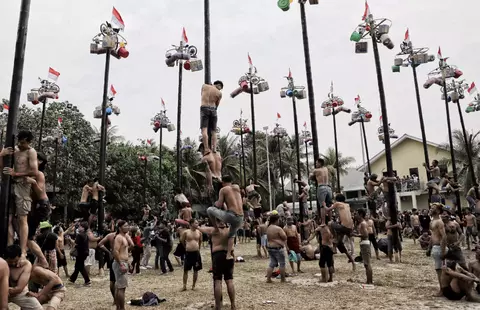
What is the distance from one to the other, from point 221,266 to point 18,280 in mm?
3952

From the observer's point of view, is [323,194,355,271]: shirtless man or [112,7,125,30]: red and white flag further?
[112,7,125,30]: red and white flag

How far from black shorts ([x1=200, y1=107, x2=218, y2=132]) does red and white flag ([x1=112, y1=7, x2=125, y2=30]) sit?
1199 cm

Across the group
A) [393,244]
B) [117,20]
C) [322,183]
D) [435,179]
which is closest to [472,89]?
[435,179]

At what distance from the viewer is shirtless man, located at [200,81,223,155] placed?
29.2 ft

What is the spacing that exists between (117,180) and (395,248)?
91.1 ft

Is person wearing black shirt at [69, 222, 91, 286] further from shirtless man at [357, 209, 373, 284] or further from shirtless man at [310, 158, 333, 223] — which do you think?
shirtless man at [357, 209, 373, 284]

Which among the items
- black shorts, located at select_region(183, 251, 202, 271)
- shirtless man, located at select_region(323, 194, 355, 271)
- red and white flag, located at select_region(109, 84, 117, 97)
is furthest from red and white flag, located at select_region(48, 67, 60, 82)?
shirtless man, located at select_region(323, 194, 355, 271)

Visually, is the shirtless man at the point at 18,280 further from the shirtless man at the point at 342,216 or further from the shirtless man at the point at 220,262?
the shirtless man at the point at 342,216

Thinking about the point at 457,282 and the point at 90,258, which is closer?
the point at 457,282

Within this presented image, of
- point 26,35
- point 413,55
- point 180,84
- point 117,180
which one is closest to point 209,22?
point 26,35

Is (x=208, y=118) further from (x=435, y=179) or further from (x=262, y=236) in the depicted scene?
(x=435, y=179)

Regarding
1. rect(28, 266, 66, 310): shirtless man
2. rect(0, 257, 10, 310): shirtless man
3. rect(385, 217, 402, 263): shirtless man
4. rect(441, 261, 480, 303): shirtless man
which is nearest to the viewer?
rect(0, 257, 10, 310): shirtless man

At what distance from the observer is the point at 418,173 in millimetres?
42469

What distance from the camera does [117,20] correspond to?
18609 millimetres
